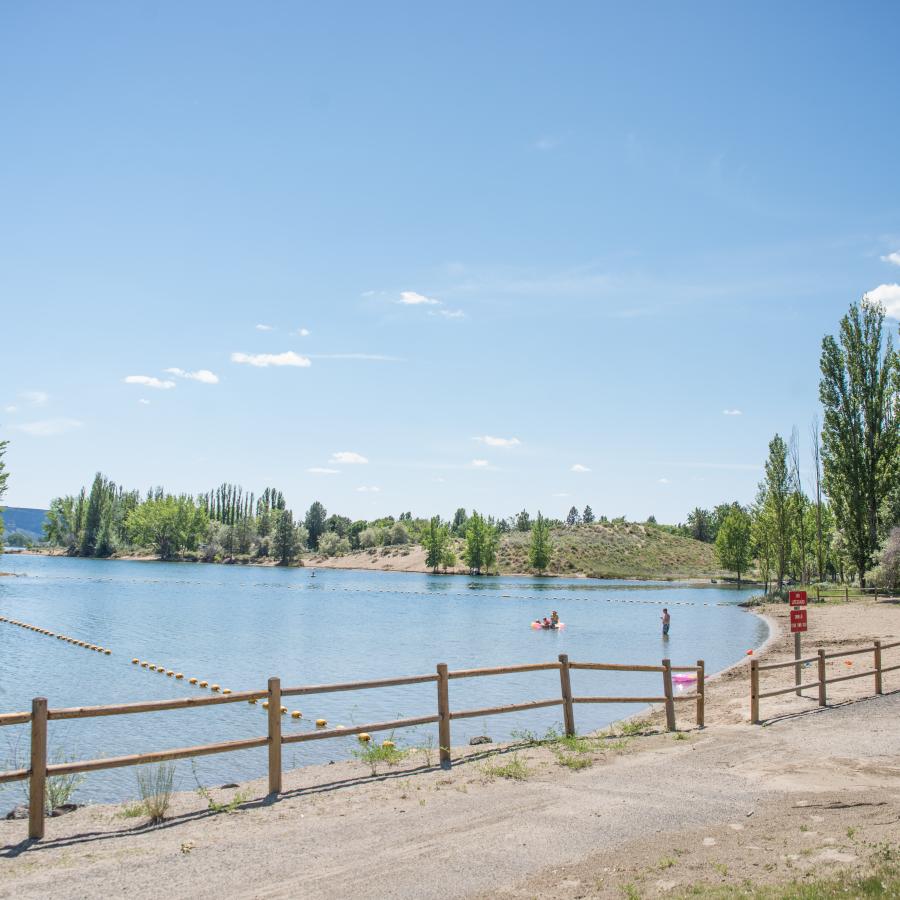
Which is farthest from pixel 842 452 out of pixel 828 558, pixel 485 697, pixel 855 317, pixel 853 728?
pixel 853 728

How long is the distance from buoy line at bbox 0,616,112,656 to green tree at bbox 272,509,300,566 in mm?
113406

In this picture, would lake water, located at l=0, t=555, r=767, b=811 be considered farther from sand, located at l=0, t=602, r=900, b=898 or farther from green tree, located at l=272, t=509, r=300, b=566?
green tree, located at l=272, t=509, r=300, b=566

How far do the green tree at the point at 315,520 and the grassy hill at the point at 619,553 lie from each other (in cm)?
4433

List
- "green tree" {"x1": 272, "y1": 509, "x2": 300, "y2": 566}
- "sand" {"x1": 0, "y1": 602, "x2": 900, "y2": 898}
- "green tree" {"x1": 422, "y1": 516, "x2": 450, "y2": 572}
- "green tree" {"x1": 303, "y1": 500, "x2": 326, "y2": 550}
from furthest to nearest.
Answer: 1. "green tree" {"x1": 303, "y1": 500, "x2": 326, "y2": 550}
2. "green tree" {"x1": 272, "y1": 509, "x2": 300, "y2": 566}
3. "green tree" {"x1": 422, "y1": 516, "x2": 450, "y2": 572}
4. "sand" {"x1": 0, "y1": 602, "x2": 900, "y2": 898}

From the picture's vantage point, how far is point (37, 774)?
881 cm

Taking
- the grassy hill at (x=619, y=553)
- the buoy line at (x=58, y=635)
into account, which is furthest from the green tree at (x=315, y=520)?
the buoy line at (x=58, y=635)

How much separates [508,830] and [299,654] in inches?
1097

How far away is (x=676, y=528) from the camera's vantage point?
648 ft

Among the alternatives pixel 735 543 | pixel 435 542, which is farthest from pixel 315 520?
pixel 735 543

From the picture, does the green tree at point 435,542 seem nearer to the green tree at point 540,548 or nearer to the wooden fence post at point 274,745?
the green tree at point 540,548

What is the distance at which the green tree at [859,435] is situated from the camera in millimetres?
55750

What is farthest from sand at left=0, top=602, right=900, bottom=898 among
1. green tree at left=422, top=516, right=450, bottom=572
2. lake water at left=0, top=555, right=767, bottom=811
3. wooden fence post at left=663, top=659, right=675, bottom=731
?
green tree at left=422, top=516, right=450, bottom=572

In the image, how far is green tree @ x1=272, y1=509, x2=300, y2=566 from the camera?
159 m

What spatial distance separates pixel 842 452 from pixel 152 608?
51.9 metres
